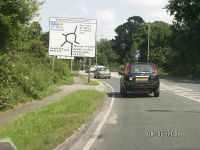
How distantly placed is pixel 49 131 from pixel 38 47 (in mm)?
25505

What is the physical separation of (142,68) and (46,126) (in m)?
14.5

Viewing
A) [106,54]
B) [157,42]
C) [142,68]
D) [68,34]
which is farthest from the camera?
[106,54]

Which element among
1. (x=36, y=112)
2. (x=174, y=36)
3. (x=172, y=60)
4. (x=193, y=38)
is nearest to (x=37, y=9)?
(x=36, y=112)

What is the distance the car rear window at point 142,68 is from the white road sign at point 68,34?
13266 millimetres

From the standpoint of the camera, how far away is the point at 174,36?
237 ft

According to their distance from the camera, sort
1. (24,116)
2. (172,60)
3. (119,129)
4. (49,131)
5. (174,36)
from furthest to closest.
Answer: (172,60) → (174,36) → (24,116) → (119,129) → (49,131)

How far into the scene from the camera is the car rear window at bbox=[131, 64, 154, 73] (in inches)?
1057

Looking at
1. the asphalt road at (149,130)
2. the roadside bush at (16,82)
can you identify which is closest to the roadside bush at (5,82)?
the roadside bush at (16,82)

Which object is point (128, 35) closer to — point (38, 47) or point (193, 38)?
point (193, 38)

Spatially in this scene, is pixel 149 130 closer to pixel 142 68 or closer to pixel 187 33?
pixel 142 68

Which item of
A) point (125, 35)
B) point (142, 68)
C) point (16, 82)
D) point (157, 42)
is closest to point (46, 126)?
point (16, 82)

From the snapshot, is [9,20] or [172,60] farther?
[172,60]

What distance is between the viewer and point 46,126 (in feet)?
42.9
